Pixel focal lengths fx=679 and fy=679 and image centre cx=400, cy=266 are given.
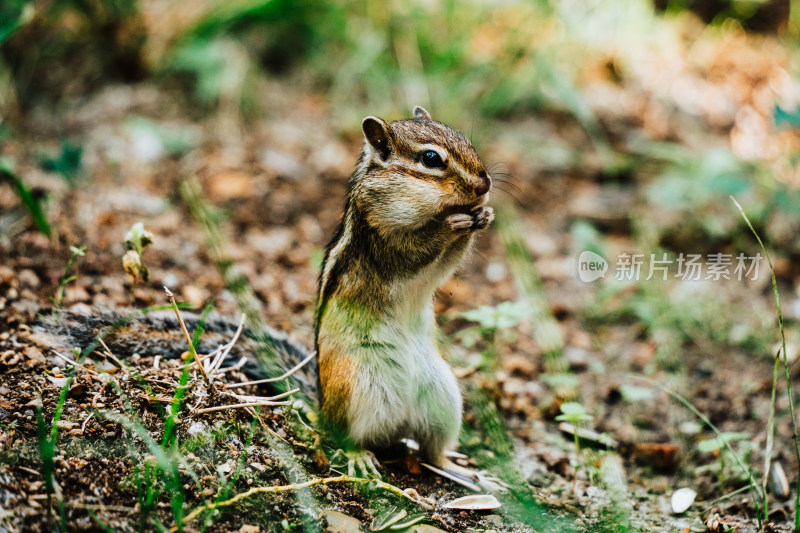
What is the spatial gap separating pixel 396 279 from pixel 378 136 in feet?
1.88

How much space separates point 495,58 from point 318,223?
7.70 ft

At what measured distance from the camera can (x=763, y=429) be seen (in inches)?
130

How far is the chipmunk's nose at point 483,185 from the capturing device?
2561 mm

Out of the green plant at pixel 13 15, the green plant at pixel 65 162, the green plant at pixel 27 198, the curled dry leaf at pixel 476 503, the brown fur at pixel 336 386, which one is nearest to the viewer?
the curled dry leaf at pixel 476 503

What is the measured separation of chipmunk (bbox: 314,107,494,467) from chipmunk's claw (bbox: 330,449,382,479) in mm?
56

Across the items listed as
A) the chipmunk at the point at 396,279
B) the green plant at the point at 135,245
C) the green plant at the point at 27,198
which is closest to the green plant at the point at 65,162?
the green plant at the point at 27,198

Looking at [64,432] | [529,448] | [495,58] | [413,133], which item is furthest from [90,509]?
[495,58]

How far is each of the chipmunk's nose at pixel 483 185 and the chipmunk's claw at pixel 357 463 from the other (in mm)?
1073

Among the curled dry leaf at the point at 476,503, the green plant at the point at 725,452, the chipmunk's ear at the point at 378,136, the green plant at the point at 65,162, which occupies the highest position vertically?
the chipmunk's ear at the point at 378,136

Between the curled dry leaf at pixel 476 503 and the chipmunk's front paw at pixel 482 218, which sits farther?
the chipmunk's front paw at pixel 482 218

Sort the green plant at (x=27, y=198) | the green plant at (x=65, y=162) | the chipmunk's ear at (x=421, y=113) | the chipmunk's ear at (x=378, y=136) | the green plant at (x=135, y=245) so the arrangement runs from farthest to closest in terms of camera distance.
Answer: 1. the green plant at (x=65, y=162)
2. the green plant at (x=27, y=198)
3. the chipmunk's ear at (x=421, y=113)
4. the green plant at (x=135, y=245)
5. the chipmunk's ear at (x=378, y=136)

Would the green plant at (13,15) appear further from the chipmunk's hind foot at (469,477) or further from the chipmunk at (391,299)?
the chipmunk's hind foot at (469,477)

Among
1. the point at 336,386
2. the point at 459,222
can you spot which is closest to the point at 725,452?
the point at 459,222

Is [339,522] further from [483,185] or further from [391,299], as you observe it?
[483,185]
